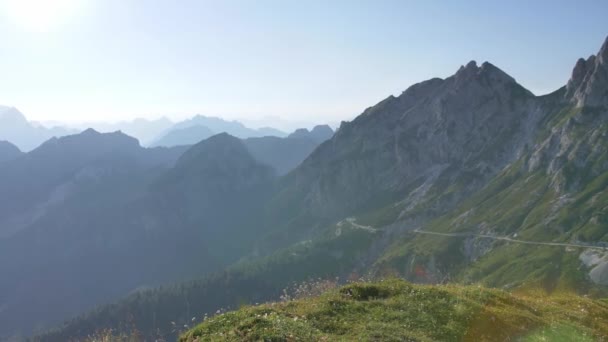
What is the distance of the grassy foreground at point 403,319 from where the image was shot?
76.7 feet

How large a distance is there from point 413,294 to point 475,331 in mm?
5231

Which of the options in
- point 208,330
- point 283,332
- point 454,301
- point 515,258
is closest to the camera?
point 283,332

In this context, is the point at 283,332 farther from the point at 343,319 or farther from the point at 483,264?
the point at 483,264

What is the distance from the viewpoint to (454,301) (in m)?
29.8

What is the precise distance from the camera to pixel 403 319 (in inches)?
1048

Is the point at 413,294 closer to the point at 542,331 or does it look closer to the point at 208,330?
the point at 542,331

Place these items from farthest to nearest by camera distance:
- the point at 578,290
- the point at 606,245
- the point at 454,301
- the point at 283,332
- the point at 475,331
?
1. the point at 606,245
2. the point at 578,290
3. the point at 454,301
4. the point at 475,331
5. the point at 283,332

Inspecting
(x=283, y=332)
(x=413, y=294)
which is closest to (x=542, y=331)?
(x=413, y=294)

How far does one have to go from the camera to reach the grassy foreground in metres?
23.4

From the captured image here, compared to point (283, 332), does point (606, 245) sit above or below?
below

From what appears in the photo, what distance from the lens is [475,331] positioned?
85.4 feet

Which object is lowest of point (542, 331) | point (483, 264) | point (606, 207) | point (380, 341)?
point (483, 264)

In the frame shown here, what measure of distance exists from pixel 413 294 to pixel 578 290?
477 ft

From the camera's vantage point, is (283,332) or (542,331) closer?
(283,332)
